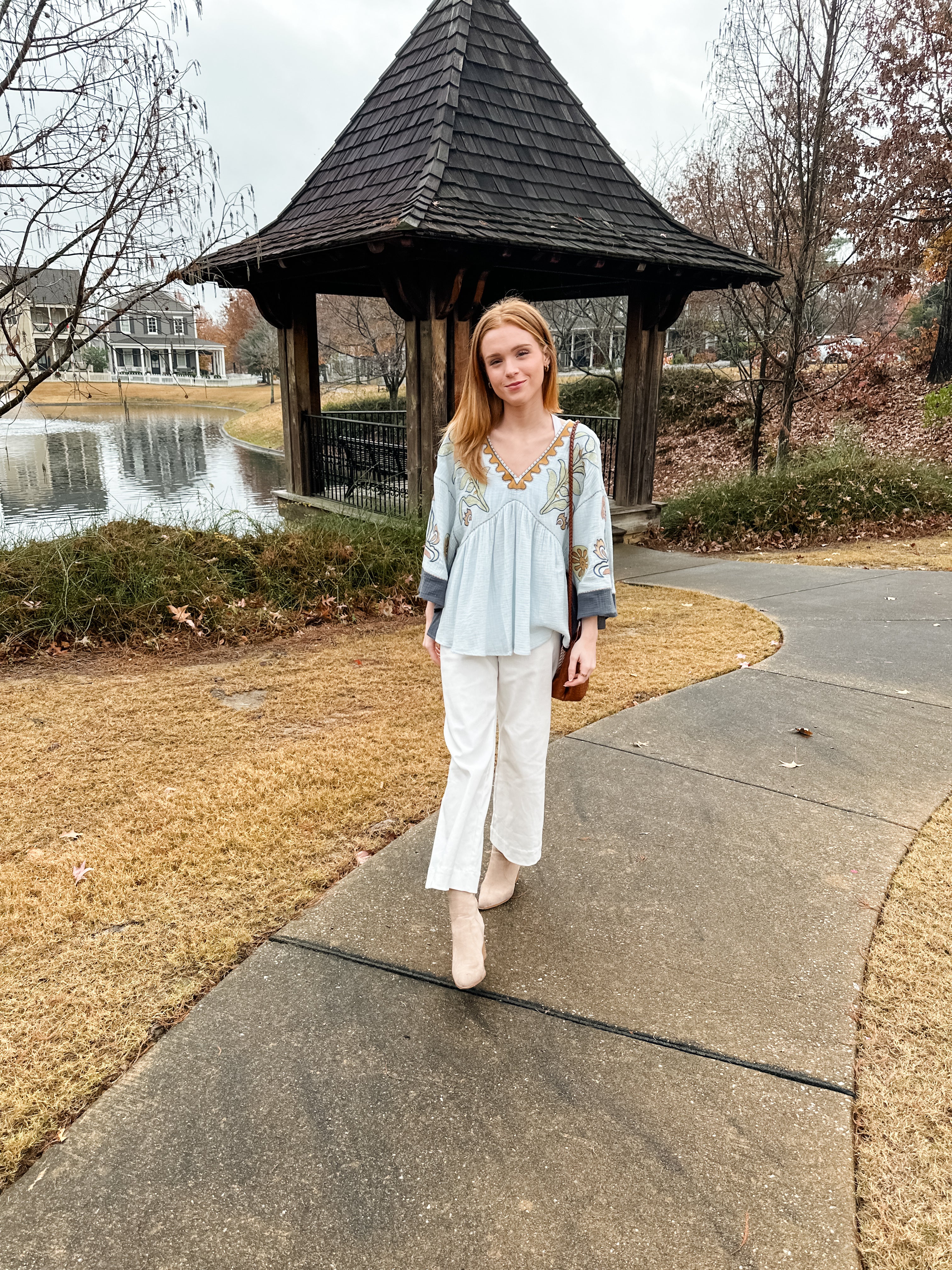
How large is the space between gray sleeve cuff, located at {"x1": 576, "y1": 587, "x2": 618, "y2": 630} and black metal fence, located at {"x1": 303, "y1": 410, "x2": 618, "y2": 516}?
7078 millimetres

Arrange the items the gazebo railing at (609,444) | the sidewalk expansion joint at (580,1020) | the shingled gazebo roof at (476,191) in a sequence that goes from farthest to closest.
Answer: the gazebo railing at (609,444) → the shingled gazebo roof at (476,191) → the sidewalk expansion joint at (580,1020)

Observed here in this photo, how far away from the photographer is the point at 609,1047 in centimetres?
212

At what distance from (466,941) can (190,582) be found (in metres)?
4.75

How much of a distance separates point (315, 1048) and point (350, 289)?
1179 cm

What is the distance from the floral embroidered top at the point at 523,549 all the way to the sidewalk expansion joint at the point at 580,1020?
36.5 inches

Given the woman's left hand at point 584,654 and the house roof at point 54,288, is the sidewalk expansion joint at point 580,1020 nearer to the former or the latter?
the woman's left hand at point 584,654

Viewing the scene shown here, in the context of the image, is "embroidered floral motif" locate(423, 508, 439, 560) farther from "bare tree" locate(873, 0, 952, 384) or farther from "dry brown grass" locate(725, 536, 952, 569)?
"bare tree" locate(873, 0, 952, 384)

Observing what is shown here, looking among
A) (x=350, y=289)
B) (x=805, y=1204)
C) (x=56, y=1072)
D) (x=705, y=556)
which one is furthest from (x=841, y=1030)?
(x=350, y=289)

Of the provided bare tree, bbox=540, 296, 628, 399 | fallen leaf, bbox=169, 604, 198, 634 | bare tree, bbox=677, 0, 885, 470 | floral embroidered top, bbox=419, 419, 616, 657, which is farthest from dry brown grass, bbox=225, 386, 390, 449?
floral embroidered top, bbox=419, 419, 616, 657

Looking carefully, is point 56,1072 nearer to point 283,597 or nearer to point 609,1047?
point 609,1047

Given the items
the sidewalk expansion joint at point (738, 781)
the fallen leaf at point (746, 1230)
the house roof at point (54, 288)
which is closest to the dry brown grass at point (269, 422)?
the house roof at point (54, 288)

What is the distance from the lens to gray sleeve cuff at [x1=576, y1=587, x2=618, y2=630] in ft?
7.63

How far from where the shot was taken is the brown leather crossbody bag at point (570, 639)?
7.64 feet

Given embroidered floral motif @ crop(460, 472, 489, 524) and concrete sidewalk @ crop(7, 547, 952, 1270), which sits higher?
embroidered floral motif @ crop(460, 472, 489, 524)
